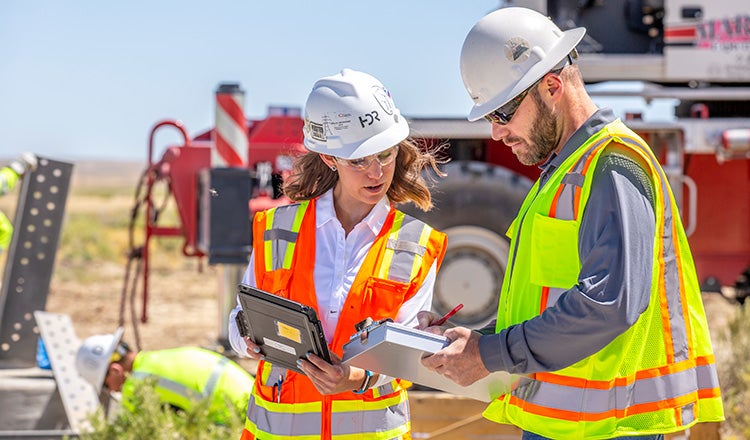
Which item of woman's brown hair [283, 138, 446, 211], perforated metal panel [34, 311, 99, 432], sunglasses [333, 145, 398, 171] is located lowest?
perforated metal panel [34, 311, 99, 432]

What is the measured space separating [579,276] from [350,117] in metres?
0.91

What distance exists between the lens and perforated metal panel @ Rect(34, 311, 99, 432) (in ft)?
19.4

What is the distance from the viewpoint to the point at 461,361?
251 cm

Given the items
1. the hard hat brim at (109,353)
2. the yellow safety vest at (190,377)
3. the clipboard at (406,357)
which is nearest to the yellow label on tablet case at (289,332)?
the clipboard at (406,357)

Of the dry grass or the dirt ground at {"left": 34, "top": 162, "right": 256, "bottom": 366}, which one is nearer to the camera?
the dry grass

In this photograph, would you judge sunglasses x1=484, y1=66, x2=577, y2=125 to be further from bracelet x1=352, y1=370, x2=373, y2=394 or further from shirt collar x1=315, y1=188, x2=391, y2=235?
bracelet x1=352, y1=370, x2=373, y2=394

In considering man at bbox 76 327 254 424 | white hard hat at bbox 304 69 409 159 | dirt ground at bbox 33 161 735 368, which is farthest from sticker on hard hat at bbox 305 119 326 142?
dirt ground at bbox 33 161 735 368

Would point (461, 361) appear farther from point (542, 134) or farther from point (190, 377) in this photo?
point (190, 377)

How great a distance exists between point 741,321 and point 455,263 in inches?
92.8

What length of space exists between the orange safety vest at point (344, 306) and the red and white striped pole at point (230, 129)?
389 cm

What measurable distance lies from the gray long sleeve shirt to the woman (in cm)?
61

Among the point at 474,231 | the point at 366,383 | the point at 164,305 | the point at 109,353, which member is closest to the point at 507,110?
the point at 366,383

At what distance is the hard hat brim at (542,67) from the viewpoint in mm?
2523

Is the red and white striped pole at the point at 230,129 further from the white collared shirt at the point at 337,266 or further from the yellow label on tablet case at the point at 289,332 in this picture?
the yellow label on tablet case at the point at 289,332
